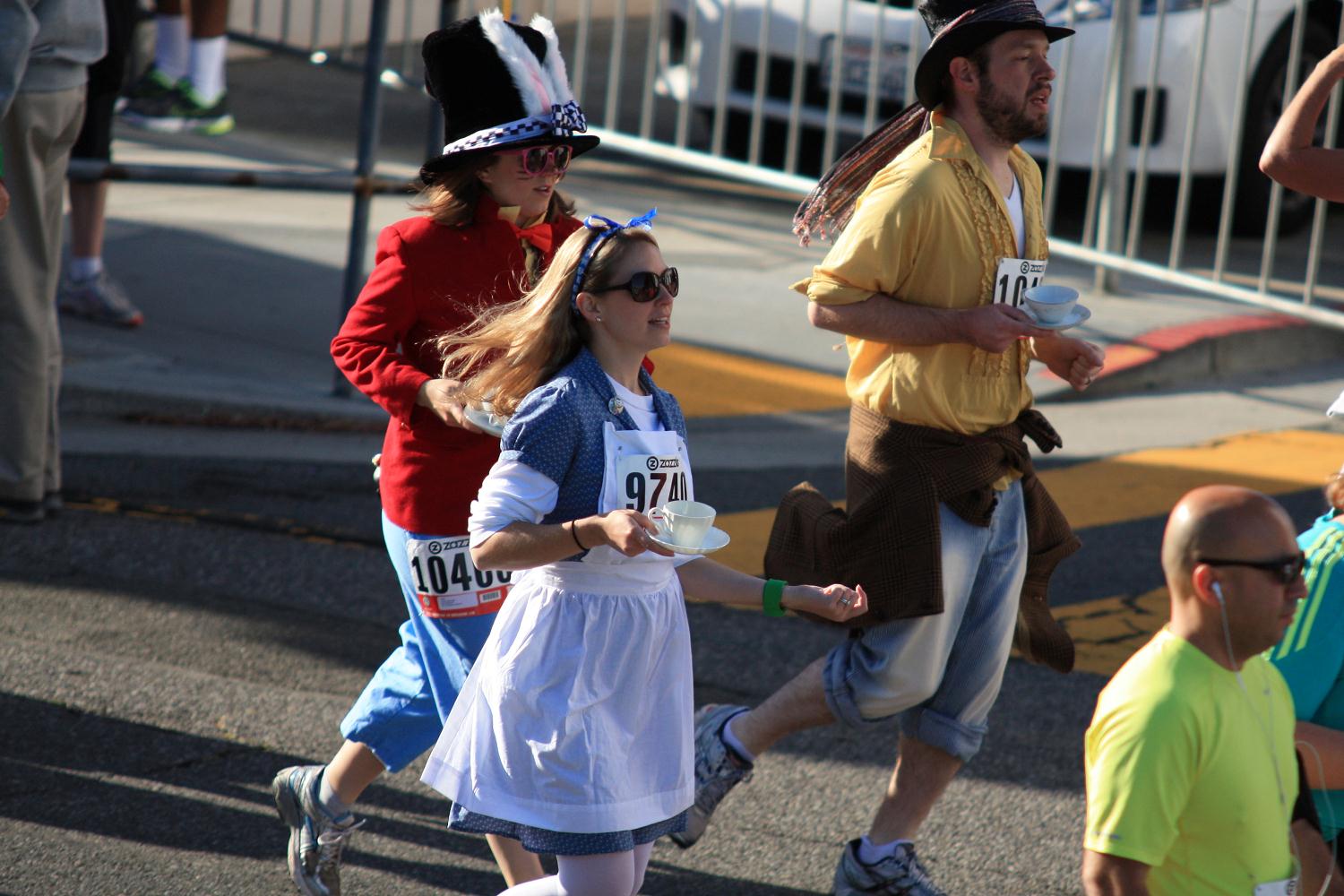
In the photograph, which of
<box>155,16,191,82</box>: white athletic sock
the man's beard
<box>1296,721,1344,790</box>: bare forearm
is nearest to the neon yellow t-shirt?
<box>1296,721,1344,790</box>: bare forearm

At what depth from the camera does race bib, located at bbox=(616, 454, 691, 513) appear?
3.05 m

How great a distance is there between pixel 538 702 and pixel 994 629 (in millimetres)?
1215

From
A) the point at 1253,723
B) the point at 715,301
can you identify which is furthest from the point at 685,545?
the point at 715,301

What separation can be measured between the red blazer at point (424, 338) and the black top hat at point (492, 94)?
15 cm

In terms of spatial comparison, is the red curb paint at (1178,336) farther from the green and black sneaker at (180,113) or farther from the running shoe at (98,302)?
the running shoe at (98,302)

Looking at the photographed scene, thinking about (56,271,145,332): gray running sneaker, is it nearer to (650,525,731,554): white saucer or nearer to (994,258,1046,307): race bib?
(994,258,1046,307): race bib

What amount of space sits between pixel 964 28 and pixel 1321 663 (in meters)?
1.49

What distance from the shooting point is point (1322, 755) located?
2.95 m

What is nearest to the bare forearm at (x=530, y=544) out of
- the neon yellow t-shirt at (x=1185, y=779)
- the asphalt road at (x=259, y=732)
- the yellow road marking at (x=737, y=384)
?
the neon yellow t-shirt at (x=1185, y=779)

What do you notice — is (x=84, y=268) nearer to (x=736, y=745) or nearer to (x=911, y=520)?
(x=736, y=745)

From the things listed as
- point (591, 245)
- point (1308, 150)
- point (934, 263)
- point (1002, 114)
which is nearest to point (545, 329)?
point (591, 245)

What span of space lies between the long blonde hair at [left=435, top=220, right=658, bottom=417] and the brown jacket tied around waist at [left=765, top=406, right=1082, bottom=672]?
908 mm

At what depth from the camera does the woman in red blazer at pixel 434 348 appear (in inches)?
139

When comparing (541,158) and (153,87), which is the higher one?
(153,87)
